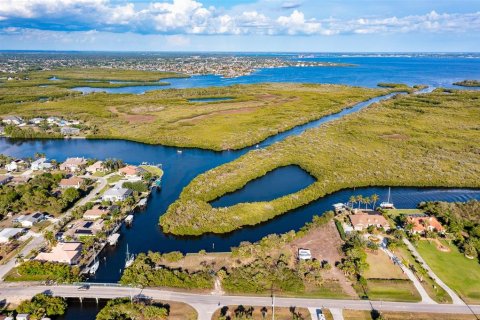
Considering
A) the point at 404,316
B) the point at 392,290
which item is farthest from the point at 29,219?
the point at 404,316

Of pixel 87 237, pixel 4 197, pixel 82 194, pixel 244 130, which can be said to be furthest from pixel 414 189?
pixel 4 197

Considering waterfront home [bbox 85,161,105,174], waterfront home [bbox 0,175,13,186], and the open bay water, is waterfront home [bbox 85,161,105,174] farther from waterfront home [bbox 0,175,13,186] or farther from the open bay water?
waterfront home [bbox 0,175,13,186]

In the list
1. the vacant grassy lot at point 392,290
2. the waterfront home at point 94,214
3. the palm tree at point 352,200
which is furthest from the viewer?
the palm tree at point 352,200

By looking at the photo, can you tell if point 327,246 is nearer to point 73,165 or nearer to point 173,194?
point 173,194

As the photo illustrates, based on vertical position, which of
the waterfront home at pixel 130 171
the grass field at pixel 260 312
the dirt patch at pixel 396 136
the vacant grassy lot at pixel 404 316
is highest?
the dirt patch at pixel 396 136

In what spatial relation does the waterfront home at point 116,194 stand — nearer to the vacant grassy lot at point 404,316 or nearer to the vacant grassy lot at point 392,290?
the vacant grassy lot at point 404,316

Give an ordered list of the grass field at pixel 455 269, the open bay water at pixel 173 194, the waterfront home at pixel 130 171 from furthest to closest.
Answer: the waterfront home at pixel 130 171
the open bay water at pixel 173 194
the grass field at pixel 455 269

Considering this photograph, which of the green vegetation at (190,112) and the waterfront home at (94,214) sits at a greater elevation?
the green vegetation at (190,112)

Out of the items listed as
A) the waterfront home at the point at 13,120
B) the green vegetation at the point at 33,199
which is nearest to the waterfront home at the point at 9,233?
the green vegetation at the point at 33,199
